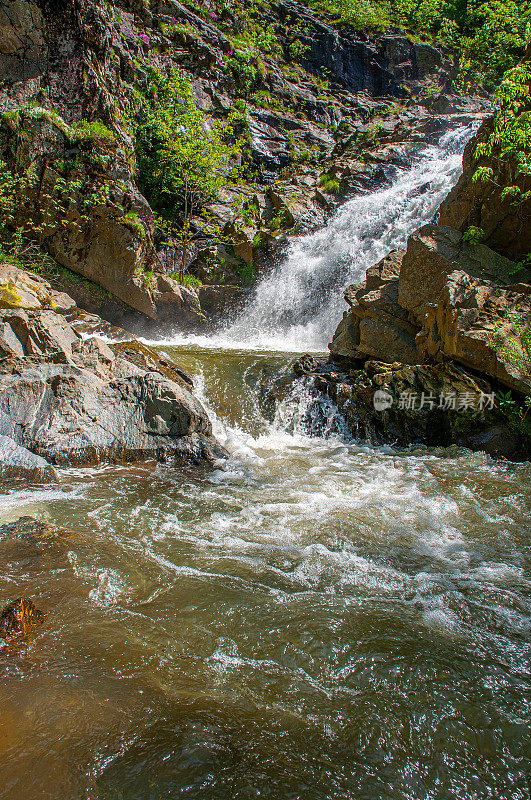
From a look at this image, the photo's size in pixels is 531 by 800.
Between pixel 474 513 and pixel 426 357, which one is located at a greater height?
pixel 426 357

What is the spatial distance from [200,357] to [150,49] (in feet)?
52.3

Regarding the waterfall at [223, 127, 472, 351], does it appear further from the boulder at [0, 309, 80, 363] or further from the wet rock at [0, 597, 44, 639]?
the wet rock at [0, 597, 44, 639]

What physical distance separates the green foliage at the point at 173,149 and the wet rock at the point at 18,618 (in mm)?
15355

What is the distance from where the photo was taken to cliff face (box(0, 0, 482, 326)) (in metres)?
11.9

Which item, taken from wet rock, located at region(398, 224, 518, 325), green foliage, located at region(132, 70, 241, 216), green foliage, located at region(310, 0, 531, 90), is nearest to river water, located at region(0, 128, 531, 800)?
wet rock, located at region(398, 224, 518, 325)

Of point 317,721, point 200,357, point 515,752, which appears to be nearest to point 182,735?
point 317,721

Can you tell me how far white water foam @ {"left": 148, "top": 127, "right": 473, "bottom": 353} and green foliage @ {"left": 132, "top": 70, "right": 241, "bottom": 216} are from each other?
4334 millimetres

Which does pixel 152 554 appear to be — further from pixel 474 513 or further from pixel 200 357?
pixel 200 357

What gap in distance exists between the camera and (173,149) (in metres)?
14.6

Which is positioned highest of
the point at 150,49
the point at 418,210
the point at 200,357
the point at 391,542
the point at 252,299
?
the point at 150,49

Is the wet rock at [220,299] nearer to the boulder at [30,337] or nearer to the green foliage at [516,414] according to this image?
the boulder at [30,337]

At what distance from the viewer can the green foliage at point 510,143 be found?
7.15 metres

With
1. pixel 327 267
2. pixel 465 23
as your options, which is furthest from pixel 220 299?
pixel 465 23

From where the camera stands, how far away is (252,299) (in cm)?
1606
